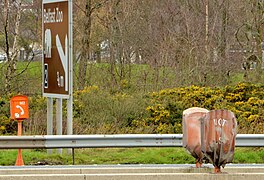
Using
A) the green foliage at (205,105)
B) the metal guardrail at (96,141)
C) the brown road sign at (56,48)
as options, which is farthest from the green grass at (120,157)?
the green foliage at (205,105)

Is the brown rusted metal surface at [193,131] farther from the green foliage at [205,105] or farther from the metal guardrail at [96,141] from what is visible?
the green foliage at [205,105]

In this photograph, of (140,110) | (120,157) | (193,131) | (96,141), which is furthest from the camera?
(140,110)

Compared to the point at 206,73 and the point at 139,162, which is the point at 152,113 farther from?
the point at 206,73

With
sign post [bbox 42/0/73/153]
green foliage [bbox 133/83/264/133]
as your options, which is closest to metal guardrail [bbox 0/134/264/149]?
sign post [bbox 42/0/73/153]

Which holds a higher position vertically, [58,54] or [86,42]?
[86,42]

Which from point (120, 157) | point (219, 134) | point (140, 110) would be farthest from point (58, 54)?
point (219, 134)

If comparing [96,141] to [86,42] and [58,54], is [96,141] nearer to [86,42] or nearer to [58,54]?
[58,54]

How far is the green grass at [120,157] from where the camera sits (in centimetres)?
1152

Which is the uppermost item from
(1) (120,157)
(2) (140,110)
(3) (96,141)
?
(2) (140,110)

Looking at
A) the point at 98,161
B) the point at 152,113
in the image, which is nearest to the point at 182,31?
the point at 152,113

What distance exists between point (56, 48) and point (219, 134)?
690cm

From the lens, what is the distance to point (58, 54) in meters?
12.8

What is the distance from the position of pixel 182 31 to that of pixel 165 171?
21.0 m

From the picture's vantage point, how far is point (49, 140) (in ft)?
35.7
